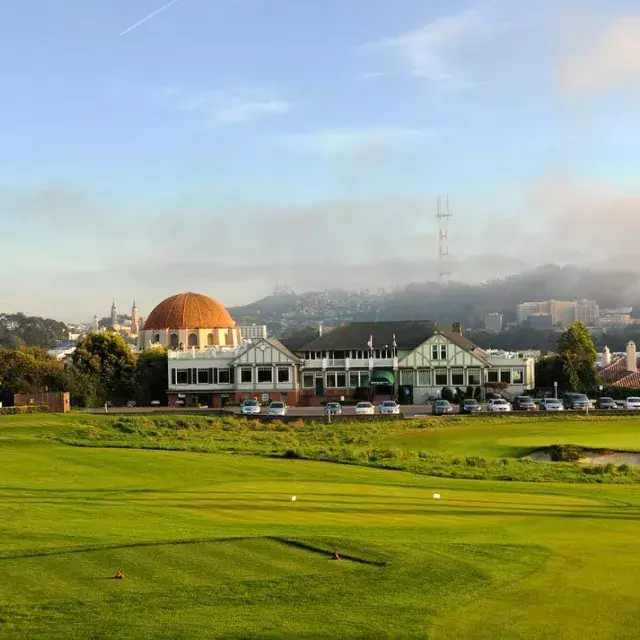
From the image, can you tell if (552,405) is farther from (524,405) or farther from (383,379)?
(383,379)

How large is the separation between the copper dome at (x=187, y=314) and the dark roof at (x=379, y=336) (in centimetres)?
2947

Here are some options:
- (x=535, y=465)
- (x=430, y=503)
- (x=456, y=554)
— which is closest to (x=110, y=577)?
(x=456, y=554)

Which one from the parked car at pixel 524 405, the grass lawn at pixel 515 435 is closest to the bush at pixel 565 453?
the grass lawn at pixel 515 435

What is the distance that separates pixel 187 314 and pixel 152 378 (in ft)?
97.6

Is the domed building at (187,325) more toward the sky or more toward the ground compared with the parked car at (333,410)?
more toward the sky

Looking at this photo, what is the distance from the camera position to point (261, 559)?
14.2 metres

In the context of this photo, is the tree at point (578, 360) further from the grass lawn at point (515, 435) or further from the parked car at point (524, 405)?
the grass lawn at point (515, 435)

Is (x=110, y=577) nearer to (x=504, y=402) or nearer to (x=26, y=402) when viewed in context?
(x=504, y=402)

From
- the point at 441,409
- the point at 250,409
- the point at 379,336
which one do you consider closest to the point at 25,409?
the point at 250,409

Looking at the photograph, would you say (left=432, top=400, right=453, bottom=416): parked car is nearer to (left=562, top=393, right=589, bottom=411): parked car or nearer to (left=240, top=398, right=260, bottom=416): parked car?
(left=562, top=393, right=589, bottom=411): parked car

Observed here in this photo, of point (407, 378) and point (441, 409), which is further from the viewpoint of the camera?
point (407, 378)

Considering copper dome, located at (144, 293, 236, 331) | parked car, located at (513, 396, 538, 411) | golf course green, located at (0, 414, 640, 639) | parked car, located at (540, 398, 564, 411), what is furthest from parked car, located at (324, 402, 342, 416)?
copper dome, located at (144, 293, 236, 331)

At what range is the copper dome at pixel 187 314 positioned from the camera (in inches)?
4641

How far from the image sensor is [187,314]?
11838cm
